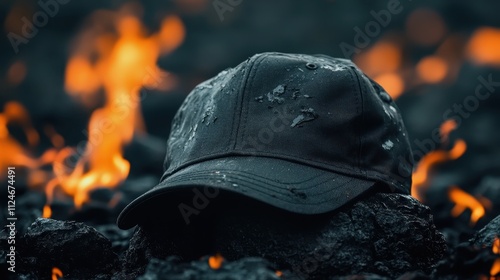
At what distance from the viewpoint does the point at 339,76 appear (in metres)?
2.26

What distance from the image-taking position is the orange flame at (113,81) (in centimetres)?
523

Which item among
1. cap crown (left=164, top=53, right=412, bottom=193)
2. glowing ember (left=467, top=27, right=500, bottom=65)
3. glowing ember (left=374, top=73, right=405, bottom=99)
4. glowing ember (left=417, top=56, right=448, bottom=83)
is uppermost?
cap crown (left=164, top=53, right=412, bottom=193)

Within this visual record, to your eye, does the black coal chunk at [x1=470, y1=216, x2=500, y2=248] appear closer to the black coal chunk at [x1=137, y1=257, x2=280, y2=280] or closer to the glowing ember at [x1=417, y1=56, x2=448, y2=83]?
the black coal chunk at [x1=137, y1=257, x2=280, y2=280]

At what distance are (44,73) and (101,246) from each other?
5909mm

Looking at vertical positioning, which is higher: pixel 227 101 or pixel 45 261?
pixel 227 101

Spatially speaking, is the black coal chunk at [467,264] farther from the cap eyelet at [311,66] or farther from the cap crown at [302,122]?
the cap eyelet at [311,66]

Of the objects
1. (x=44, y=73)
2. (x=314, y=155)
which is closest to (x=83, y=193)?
(x=314, y=155)

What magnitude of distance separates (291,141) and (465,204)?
2829mm

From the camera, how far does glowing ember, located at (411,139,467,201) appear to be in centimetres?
495

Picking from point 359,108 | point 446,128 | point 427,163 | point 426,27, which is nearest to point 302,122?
point 359,108

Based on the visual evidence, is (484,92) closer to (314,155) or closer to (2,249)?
(314,155)

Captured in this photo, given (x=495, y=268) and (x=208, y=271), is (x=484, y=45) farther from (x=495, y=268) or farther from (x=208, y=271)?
(x=208, y=271)

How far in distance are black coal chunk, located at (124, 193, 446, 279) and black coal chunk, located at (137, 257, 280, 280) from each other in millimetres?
314

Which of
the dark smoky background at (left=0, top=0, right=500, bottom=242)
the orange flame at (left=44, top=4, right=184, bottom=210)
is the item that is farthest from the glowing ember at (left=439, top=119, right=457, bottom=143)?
the orange flame at (left=44, top=4, right=184, bottom=210)
